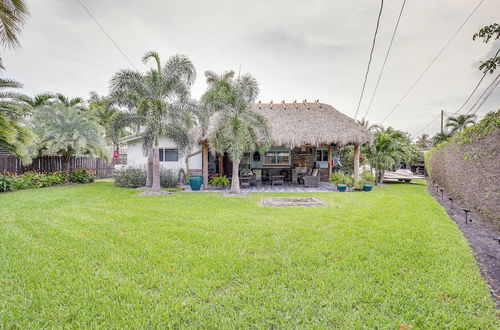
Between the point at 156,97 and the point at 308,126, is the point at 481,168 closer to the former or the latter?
the point at 308,126

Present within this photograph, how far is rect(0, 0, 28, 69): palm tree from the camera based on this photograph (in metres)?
5.90

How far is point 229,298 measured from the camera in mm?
2387

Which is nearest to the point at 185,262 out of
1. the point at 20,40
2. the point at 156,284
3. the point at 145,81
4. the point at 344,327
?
the point at 156,284

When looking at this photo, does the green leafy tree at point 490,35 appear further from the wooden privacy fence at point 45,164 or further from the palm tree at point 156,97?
the wooden privacy fence at point 45,164

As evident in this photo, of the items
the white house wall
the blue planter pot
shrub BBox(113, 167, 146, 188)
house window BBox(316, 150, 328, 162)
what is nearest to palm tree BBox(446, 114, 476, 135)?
house window BBox(316, 150, 328, 162)

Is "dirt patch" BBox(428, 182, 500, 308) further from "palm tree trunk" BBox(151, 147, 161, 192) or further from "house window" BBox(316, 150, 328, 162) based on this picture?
"palm tree trunk" BBox(151, 147, 161, 192)

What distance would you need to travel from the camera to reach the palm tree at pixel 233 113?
368 inches

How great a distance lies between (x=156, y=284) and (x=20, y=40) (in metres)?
8.52

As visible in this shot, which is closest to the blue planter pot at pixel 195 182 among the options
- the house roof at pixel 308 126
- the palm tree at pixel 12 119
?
the house roof at pixel 308 126

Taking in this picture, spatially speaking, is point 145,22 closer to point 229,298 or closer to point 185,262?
point 185,262

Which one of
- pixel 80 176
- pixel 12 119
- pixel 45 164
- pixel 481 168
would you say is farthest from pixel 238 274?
pixel 45 164

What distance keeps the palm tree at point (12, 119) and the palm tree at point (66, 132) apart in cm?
296

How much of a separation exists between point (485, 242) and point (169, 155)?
15.3 meters

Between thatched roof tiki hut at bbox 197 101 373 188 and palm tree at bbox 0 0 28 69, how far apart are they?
22.8ft
